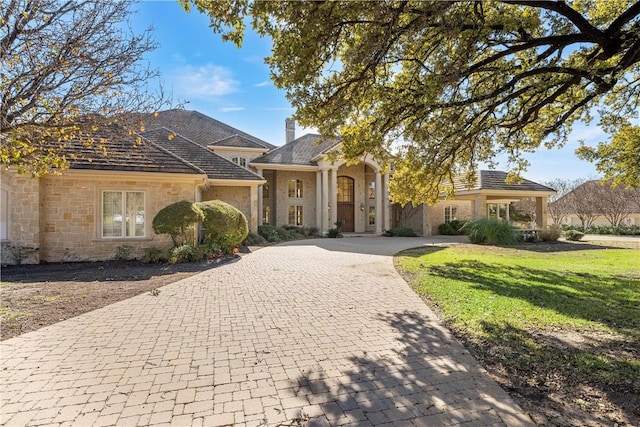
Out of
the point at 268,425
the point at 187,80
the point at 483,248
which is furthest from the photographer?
the point at 483,248

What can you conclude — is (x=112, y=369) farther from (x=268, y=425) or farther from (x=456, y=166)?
(x=456, y=166)

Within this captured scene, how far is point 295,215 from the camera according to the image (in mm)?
25312

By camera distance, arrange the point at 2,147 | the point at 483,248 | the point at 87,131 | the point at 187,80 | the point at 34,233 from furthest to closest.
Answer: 1. the point at 483,248
2. the point at 34,233
3. the point at 187,80
4. the point at 87,131
5. the point at 2,147

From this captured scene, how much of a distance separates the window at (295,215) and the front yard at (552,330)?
601 inches

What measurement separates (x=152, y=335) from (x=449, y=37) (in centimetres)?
673

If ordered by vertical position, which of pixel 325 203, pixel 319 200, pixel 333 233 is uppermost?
pixel 319 200

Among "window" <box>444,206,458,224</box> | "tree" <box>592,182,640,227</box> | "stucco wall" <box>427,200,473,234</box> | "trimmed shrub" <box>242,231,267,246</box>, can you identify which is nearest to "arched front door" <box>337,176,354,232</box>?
"stucco wall" <box>427,200,473,234</box>

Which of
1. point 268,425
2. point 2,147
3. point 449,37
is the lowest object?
point 268,425

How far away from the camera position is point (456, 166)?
12281 mm

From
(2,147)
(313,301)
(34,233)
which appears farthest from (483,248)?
(34,233)

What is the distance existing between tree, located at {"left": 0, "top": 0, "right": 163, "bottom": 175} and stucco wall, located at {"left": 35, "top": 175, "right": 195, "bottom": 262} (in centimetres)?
593

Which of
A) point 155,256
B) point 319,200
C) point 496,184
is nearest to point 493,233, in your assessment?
point 496,184

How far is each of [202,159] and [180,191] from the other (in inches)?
217

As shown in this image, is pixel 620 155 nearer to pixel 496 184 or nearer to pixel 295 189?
pixel 496 184
